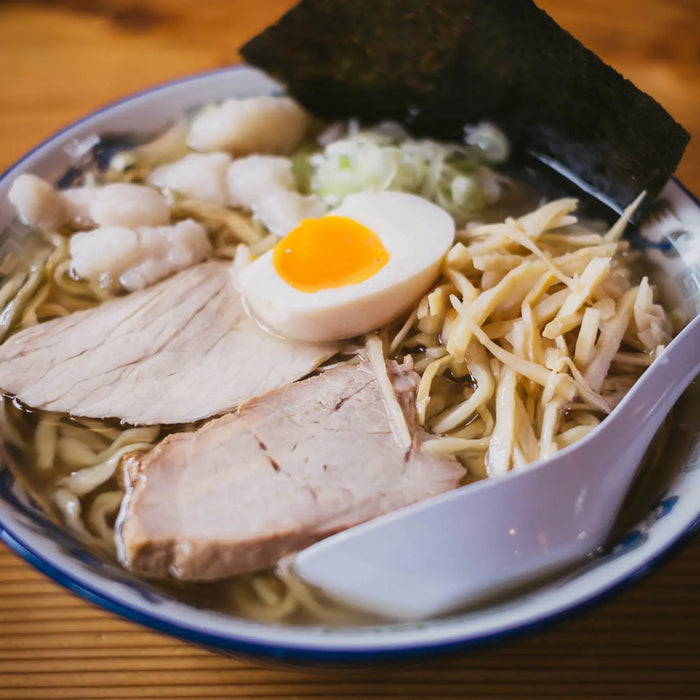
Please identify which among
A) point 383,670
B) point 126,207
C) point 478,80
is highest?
point 478,80

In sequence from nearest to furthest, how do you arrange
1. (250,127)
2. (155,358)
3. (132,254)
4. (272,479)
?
(272,479), (155,358), (132,254), (250,127)

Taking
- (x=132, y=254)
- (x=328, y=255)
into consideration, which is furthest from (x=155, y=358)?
(x=328, y=255)

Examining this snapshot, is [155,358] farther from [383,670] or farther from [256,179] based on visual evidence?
[383,670]

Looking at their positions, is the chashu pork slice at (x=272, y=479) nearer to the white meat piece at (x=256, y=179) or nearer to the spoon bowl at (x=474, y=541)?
the spoon bowl at (x=474, y=541)

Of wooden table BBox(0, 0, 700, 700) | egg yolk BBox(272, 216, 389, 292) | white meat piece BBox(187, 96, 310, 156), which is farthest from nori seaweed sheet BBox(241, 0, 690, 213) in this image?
wooden table BBox(0, 0, 700, 700)

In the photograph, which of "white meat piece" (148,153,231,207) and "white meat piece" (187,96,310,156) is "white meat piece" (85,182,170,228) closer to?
"white meat piece" (148,153,231,207)

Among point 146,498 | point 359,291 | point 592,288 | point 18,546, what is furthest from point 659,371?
point 18,546

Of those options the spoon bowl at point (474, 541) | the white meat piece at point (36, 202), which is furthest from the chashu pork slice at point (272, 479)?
the white meat piece at point (36, 202)
